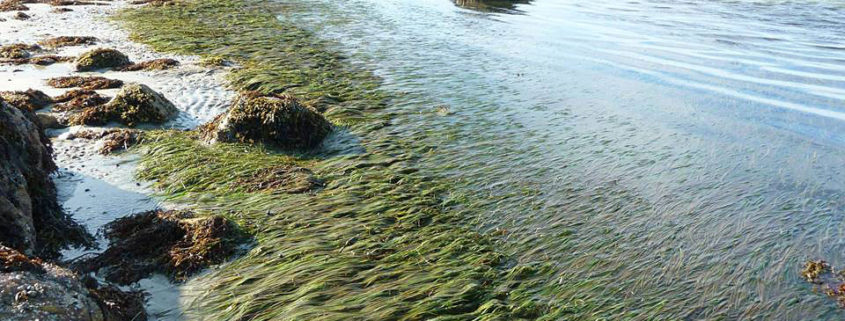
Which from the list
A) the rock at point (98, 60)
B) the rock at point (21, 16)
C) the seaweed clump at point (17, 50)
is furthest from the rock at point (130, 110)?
the rock at point (21, 16)

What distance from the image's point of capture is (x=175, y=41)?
14648mm

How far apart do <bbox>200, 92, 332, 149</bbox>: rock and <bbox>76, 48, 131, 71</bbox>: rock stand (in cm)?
518

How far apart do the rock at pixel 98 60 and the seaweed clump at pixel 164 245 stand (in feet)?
23.9

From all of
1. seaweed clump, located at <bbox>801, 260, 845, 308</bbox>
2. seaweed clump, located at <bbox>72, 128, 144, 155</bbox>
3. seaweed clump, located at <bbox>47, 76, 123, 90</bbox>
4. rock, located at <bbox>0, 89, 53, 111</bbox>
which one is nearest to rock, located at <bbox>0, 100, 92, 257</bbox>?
seaweed clump, located at <bbox>72, 128, 144, 155</bbox>

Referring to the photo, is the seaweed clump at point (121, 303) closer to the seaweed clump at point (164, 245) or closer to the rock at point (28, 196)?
the seaweed clump at point (164, 245)

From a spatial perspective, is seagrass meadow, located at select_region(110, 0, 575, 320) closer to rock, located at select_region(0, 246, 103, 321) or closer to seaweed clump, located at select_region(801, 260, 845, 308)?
rock, located at select_region(0, 246, 103, 321)

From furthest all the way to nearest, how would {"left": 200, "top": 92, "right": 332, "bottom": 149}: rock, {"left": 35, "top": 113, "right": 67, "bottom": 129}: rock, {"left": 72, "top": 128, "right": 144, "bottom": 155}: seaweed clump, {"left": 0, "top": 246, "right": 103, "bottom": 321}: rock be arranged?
{"left": 35, "top": 113, "right": 67, "bottom": 129}: rock → {"left": 200, "top": 92, "right": 332, "bottom": 149}: rock → {"left": 72, "top": 128, "right": 144, "bottom": 155}: seaweed clump → {"left": 0, "top": 246, "right": 103, "bottom": 321}: rock

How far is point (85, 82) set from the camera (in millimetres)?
10359

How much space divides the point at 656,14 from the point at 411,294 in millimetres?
19636

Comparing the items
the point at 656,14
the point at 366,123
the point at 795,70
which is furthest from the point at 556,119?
the point at 656,14

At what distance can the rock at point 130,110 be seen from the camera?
27.1 ft

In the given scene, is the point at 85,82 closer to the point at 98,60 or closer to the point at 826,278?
the point at 98,60

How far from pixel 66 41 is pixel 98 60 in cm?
329

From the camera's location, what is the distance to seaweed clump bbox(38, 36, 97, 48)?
1375 centimetres
